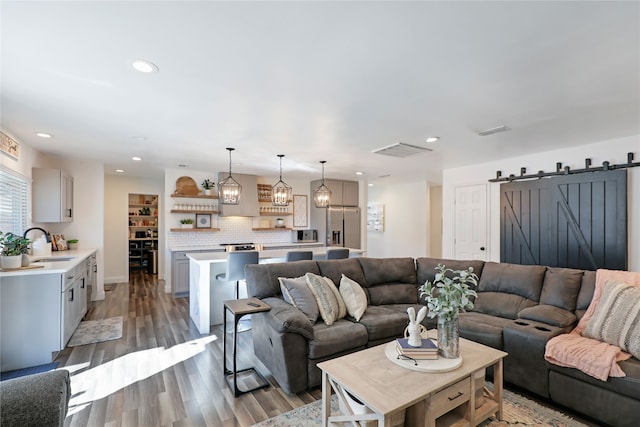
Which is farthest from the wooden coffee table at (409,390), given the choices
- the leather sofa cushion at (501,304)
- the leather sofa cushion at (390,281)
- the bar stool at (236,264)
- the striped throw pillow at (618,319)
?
the bar stool at (236,264)

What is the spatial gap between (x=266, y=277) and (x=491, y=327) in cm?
218

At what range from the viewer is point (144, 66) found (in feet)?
6.89

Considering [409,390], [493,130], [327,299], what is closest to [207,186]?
[327,299]

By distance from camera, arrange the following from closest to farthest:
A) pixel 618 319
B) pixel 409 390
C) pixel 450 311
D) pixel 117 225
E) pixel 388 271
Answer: pixel 409 390
pixel 450 311
pixel 618 319
pixel 388 271
pixel 117 225

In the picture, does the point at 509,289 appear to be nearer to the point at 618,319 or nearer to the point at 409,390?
the point at 618,319

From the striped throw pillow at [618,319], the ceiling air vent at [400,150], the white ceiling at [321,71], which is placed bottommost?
the striped throw pillow at [618,319]

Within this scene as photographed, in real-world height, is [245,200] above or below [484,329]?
above

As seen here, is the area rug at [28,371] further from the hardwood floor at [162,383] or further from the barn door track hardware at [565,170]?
the barn door track hardware at [565,170]

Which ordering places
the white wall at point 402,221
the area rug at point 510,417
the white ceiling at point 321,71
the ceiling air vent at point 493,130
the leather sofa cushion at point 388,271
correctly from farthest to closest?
the white wall at point 402,221, the leather sofa cushion at point 388,271, the ceiling air vent at point 493,130, the area rug at point 510,417, the white ceiling at point 321,71

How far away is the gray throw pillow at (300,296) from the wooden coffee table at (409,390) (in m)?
0.78

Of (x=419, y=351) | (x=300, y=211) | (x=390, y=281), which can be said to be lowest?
(x=419, y=351)

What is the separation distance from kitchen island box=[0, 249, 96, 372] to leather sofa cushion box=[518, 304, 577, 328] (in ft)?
15.2

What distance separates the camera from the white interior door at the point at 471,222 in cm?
559

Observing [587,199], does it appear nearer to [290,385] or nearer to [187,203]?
[290,385]
